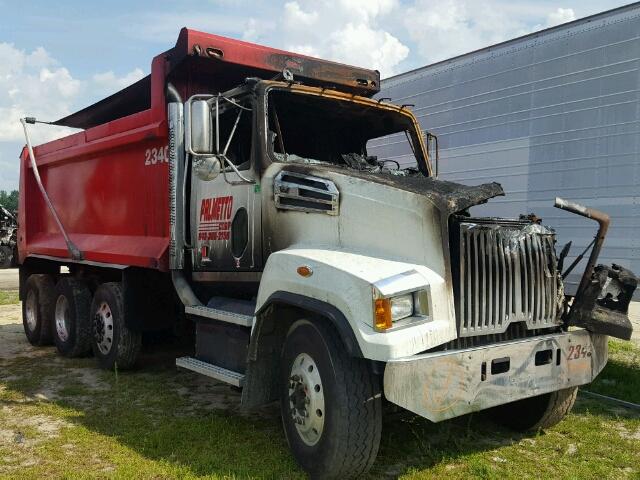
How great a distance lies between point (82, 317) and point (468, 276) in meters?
5.19

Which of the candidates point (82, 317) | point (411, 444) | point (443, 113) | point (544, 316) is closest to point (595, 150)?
point (443, 113)

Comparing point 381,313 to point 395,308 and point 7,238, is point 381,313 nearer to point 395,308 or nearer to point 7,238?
point 395,308

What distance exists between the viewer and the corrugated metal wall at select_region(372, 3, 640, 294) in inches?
309

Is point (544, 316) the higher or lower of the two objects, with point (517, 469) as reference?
higher

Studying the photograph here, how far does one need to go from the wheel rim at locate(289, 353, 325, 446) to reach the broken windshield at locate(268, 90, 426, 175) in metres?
1.53

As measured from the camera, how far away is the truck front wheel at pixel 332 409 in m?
3.47

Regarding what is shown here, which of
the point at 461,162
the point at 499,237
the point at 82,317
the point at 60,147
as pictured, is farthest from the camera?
the point at 461,162

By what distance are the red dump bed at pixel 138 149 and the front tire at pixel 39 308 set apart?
49 cm

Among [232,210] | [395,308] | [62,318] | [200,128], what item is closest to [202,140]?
[200,128]

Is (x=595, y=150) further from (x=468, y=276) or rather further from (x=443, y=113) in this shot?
(x=468, y=276)

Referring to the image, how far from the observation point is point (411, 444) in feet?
14.2

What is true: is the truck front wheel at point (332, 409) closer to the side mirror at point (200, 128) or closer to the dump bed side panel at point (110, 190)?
the side mirror at point (200, 128)

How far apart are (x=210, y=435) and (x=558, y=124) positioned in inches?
254

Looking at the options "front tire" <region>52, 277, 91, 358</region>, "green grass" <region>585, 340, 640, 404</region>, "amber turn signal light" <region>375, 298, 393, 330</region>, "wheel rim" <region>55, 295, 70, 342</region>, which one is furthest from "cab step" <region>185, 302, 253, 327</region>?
"green grass" <region>585, 340, 640, 404</region>
